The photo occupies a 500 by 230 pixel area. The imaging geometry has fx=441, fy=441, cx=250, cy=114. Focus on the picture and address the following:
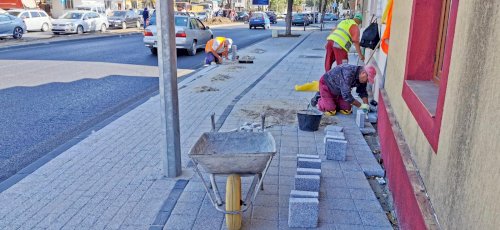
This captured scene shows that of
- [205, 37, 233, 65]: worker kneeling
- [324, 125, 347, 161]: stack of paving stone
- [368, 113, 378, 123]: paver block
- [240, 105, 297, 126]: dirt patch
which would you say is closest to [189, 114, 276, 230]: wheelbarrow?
[324, 125, 347, 161]: stack of paving stone

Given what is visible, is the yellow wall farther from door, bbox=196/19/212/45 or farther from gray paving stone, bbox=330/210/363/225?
door, bbox=196/19/212/45

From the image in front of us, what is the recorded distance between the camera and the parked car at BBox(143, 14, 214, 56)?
16656mm

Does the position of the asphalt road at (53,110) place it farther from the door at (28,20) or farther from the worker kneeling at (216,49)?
the door at (28,20)

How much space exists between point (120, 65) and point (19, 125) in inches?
289

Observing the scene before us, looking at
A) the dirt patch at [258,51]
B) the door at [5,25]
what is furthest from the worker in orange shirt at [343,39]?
the door at [5,25]

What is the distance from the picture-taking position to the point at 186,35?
17.0 metres

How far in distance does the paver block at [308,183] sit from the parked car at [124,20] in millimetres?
33007

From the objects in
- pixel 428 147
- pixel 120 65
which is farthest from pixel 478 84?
pixel 120 65

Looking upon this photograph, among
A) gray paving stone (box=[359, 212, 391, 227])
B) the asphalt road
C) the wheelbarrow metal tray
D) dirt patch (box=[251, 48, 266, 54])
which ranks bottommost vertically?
the asphalt road

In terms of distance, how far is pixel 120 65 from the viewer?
1402 cm

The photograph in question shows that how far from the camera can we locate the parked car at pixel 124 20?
34.5 meters

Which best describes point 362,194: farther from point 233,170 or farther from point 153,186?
point 153,186

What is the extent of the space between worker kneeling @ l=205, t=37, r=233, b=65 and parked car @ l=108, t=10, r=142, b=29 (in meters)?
22.0

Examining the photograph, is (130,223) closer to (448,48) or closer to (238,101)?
(448,48)
